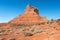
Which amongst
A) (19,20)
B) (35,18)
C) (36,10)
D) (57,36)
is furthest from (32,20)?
(57,36)

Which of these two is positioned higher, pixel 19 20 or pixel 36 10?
pixel 36 10

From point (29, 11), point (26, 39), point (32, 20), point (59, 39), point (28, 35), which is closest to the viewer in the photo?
point (59, 39)

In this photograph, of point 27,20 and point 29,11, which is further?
point 29,11

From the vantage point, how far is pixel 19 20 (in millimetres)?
80188

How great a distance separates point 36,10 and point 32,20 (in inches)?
534

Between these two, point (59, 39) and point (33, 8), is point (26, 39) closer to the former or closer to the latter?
point (59, 39)

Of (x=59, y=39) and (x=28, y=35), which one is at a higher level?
(x=28, y=35)

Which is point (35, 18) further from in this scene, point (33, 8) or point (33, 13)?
point (33, 8)

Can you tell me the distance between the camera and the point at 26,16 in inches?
3273

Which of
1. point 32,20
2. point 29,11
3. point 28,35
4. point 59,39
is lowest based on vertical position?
point 59,39

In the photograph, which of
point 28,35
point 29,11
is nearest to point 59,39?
point 28,35

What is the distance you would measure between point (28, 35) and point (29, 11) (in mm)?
72501

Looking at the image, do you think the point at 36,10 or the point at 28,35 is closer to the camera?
the point at 28,35

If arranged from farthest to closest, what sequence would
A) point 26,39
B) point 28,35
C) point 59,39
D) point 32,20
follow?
point 32,20, point 28,35, point 26,39, point 59,39
